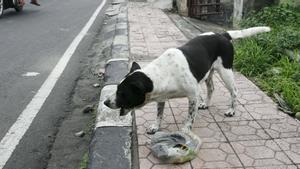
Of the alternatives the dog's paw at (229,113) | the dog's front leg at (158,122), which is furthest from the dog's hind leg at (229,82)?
the dog's front leg at (158,122)

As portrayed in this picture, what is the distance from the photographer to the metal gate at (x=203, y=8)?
1220cm

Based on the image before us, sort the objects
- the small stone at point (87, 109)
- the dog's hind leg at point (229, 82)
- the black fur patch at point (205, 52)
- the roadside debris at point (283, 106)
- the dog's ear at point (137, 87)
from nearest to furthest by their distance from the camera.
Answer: the dog's ear at point (137, 87) < the black fur patch at point (205, 52) < the dog's hind leg at point (229, 82) < the roadside debris at point (283, 106) < the small stone at point (87, 109)

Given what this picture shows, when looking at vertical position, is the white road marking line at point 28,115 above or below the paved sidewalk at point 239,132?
below

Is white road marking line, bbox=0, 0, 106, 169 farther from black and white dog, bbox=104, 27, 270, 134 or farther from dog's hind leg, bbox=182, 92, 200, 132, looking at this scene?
dog's hind leg, bbox=182, 92, 200, 132

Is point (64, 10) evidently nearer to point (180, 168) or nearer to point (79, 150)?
point (79, 150)

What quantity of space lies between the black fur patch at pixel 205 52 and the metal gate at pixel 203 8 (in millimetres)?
7855

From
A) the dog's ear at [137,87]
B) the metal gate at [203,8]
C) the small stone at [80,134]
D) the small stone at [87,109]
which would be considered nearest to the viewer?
the dog's ear at [137,87]

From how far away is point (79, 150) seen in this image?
438 centimetres

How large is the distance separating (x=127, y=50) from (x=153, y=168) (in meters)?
4.43

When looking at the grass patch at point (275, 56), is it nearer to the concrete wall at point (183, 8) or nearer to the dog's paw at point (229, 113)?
the dog's paw at point (229, 113)

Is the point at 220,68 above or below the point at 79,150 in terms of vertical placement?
above

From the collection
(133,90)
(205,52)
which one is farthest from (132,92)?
(205,52)

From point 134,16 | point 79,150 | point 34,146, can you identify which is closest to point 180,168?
point 79,150

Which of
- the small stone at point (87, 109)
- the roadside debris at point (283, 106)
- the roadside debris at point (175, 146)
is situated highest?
the roadside debris at point (175, 146)
